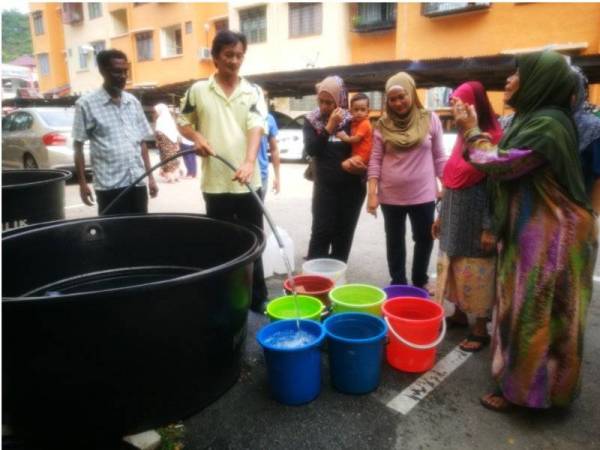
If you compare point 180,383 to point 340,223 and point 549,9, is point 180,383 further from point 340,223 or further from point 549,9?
point 549,9

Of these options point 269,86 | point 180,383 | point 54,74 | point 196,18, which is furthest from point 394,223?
point 54,74

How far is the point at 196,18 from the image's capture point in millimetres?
21656

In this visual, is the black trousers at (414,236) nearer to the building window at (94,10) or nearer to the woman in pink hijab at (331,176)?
the woman in pink hijab at (331,176)

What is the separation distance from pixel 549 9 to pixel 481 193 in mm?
12714

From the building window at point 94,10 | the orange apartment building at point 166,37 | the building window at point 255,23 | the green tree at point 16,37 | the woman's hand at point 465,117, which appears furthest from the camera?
the green tree at point 16,37

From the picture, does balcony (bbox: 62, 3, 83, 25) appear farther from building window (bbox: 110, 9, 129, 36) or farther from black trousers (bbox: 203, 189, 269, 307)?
black trousers (bbox: 203, 189, 269, 307)

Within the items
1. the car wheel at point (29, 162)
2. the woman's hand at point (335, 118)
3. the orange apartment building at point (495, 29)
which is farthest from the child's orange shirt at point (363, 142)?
the orange apartment building at point (495, 29)

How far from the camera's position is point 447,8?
13.8 m

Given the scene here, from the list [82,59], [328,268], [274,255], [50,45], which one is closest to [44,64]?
[50,45]

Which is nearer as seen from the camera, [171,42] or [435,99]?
[435,99]

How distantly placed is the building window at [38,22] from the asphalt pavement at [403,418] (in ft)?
128

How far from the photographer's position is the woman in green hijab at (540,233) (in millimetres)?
1833

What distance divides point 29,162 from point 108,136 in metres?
7.32

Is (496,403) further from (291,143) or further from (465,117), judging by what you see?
(291,143)
